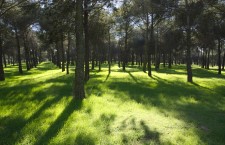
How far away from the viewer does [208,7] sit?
1196 inches

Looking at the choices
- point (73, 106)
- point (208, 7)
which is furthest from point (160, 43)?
point (73, 106)

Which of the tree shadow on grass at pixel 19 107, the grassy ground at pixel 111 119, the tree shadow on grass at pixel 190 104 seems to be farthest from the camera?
the tree shadow on grass at pixel 190 104

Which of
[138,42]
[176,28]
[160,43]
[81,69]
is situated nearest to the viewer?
[81,69]

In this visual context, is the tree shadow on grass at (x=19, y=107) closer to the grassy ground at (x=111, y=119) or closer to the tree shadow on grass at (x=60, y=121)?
the grassy ground at (x=111, y=119)

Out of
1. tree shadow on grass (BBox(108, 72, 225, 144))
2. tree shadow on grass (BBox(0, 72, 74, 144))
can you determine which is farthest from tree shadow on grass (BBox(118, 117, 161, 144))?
tree shadow on grass (BBox(0, 72, 74, 144))

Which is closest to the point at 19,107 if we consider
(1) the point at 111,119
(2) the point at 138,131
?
(1) the point at 111,119

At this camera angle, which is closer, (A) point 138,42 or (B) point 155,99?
(B) point 155,99

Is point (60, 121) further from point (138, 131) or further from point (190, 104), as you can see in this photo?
point (190, 104)

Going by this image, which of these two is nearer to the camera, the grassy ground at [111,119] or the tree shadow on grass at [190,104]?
the grassy ground at [111,119]

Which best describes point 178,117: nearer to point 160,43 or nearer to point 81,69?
point 81,69

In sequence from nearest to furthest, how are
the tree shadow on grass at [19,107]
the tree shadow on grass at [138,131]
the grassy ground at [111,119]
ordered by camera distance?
the tree shadow on grass at [138,131] → the grassy ground at [111,119] → the tree shadow on grass at [19,107]

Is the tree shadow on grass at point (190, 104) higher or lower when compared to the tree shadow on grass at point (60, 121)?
lower

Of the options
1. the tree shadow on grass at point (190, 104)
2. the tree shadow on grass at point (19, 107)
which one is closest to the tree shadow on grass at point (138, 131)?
the tree shadow on grass at point (190, 104)

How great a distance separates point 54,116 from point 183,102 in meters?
9.13
